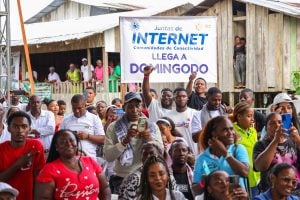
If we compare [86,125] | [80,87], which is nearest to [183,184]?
[86,125]

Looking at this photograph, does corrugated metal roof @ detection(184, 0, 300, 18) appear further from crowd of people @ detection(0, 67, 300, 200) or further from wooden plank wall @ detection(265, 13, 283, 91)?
crowd of people @ detection(0, 67, 300, 200)

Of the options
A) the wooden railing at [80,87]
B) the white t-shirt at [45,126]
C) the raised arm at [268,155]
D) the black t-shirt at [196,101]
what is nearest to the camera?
the raised arm at [268,155]

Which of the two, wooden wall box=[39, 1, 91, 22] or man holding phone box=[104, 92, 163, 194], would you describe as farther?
wooden wall box=[39, 1, 91, 22]

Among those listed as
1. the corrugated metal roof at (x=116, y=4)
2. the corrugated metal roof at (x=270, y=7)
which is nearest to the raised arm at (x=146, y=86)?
the corrugated metal roof at (x=270, y=7)

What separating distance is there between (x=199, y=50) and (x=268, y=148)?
18.2ft

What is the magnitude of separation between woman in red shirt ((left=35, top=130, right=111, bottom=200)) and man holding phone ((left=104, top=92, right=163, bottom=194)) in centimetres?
78

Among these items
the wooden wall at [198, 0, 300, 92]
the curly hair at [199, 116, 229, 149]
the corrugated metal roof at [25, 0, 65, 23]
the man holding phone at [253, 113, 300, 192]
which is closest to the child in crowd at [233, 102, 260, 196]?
the man holding phone at [253, 113, 300, 192]

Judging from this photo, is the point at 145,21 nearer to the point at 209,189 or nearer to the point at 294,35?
the point at 209,189

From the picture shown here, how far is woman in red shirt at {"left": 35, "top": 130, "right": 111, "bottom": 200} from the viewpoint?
5262mm

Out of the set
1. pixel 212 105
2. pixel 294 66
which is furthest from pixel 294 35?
pixel 212 105

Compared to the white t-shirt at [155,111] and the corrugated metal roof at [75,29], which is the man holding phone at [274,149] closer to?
the white t-shirt at [155,111]

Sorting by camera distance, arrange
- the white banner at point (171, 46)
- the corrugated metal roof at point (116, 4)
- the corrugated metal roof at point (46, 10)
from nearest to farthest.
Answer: the white banner at point (171, 46) → the corrugated metal roof at point (116, 4) → the corrugated metal roof at point (46, 10)

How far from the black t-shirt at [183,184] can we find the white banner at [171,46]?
449 cm

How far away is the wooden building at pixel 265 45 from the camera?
56.8 feet
